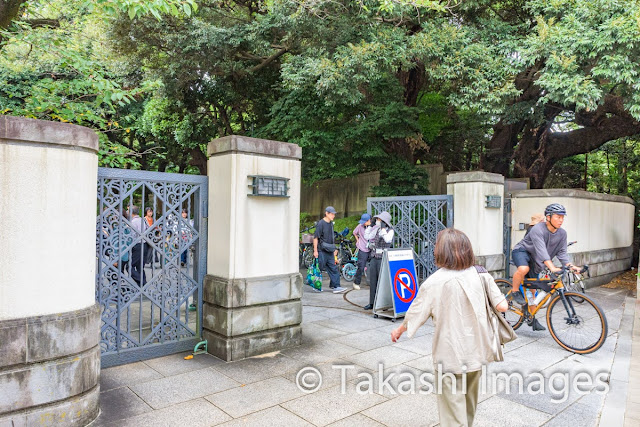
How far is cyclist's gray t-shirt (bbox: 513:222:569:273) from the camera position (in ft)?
19.4

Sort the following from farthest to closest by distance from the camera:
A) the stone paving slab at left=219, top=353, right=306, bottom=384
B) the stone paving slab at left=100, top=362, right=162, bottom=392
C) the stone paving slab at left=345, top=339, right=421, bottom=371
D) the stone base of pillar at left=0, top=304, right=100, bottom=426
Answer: the stone paving slab at left=345, top=339, right=421, bottom=371 → the stone paving slab at left=219, top=353, right=306, bottom=384 → the stone paving slab at left=100, top=362, right=162, bottom=392 → the stone base of pillar at left=0, top=304, right=100, bottom=426

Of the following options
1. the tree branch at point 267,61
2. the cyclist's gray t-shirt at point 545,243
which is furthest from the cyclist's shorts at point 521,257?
the tree branch at point 267,61

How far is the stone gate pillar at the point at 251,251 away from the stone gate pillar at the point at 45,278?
1725mm

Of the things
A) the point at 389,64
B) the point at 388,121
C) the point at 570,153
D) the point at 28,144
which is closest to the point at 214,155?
the point at 28,144

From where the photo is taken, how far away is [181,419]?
3.70m

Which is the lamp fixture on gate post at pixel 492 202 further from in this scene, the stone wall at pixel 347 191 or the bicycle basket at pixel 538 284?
the stone wall at pixel 347 191

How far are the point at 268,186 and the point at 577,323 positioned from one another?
4301 millimetres

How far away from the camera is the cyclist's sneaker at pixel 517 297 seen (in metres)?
6.44

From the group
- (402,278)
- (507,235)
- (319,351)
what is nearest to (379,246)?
(402,278)

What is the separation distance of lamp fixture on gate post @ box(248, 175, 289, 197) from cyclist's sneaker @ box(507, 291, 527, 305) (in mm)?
3584

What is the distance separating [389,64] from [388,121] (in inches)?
88.3

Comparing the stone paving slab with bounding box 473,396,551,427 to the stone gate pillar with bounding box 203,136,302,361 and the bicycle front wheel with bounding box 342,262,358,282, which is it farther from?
the bicycle front wheel with bounding box 342,262,358,282

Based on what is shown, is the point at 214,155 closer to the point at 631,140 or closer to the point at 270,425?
the point at 270,425

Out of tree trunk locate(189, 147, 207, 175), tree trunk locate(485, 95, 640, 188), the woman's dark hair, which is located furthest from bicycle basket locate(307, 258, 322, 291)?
tree trunk locate(189, 147, 207, 175)
